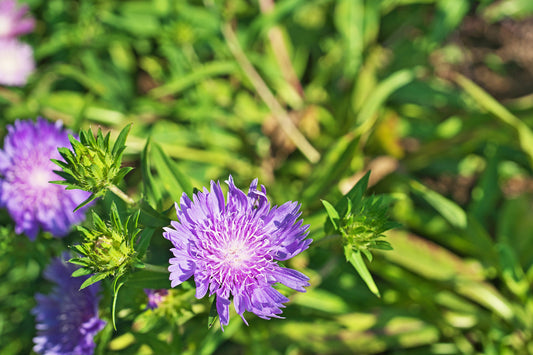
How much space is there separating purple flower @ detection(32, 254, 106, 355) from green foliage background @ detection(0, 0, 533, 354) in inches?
5.8

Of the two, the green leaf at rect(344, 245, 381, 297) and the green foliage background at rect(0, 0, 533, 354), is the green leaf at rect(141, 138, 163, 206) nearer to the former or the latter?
the green foliage background at rect(0, 0, 533, 354)

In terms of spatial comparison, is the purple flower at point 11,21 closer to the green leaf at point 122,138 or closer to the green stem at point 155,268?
the green leaf at point 122,138

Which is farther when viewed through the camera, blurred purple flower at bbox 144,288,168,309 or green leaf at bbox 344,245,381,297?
blurred purple flower at bbox 144,288,168,309

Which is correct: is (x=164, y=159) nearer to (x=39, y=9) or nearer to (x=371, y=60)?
(x=371, y=60)

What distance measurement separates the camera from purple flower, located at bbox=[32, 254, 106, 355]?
167 centimetres

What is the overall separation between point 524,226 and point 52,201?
8.41ft

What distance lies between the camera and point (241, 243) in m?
1.38

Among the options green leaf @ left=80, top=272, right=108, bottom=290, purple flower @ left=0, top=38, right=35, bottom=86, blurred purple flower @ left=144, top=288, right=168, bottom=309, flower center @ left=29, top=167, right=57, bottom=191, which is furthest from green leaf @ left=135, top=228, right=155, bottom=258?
purple flower @ left=0, top=38, right=35, bottom=86

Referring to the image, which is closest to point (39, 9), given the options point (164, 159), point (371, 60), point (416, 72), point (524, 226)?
point (164, 159)

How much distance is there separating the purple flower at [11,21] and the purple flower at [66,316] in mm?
1598

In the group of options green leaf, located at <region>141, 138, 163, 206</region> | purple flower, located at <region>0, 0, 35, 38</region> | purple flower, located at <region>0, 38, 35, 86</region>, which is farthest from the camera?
purple flower, located at <region>0, 0, 35, 38</region>

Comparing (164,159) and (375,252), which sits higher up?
(164,159)

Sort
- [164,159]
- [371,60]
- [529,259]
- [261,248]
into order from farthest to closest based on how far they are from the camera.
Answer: [371,60] → [529,259] → [164,159] → [261,248]

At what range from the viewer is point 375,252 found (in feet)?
7.93
